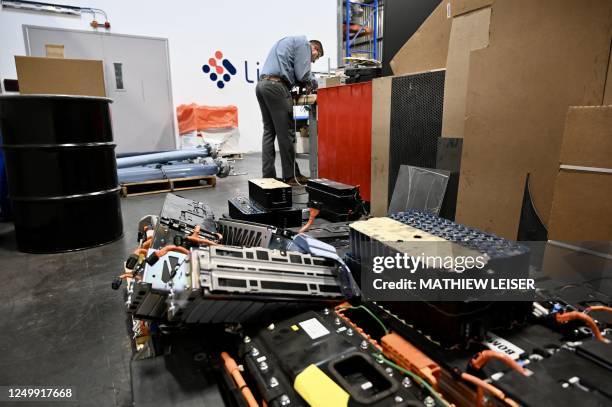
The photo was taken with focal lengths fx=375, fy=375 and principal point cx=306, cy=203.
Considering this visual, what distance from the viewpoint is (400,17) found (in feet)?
8.57

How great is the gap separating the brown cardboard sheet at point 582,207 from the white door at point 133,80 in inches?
242

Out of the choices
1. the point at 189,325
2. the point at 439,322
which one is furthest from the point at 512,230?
the point at 189,325

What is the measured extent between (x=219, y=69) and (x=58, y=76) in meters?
3.80

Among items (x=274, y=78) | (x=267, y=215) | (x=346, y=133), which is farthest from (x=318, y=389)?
(x=274, y=78)

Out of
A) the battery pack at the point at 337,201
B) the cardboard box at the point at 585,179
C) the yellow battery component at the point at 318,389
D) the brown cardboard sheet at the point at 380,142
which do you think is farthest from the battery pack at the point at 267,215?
the yellow battery component at the point at 318,389

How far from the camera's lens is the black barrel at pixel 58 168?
2.14m

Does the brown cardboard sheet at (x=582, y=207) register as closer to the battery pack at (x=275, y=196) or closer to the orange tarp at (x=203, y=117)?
the battery pack at (x=275, y=196)

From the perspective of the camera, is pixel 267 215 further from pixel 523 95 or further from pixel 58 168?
pixel 523 95

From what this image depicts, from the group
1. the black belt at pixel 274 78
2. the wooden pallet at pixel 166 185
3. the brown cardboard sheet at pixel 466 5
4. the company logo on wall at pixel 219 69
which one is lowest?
the wooden pallet at pixel 166 185

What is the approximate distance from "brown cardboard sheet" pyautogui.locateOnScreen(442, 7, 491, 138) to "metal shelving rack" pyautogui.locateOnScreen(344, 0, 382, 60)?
13.4ft

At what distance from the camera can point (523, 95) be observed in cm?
158

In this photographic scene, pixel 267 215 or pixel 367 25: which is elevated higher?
pixel 367 25

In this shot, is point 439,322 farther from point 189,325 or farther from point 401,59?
point 401,59

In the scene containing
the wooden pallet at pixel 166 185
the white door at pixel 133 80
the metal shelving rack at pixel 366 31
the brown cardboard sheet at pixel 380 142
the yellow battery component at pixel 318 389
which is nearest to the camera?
the yellow battery component at pixel 318 389
